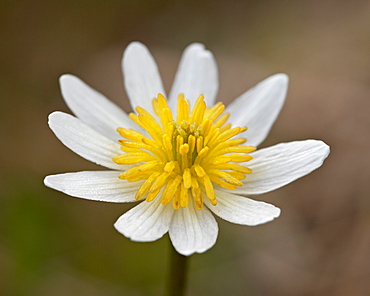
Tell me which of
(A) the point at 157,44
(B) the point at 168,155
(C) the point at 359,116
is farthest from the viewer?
(A) the point at 157,44

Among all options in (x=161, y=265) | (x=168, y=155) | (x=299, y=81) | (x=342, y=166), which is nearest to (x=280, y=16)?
(x=299, y=81)

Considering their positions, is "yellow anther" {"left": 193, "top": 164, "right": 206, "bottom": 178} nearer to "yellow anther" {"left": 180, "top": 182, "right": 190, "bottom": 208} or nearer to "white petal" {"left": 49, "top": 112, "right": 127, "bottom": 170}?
"yellow anther" {"left": 180, "top": 182, "right": 190, "bottom": 208}

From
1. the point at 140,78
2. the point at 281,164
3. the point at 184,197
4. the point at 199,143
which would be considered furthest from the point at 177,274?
the point at 140,78

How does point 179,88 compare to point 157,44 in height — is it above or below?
below

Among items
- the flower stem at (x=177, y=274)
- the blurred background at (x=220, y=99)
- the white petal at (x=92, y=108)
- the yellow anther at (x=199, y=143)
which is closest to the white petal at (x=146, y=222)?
the flower stem at (x=177, y=274)

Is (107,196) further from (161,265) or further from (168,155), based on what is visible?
(161,265)

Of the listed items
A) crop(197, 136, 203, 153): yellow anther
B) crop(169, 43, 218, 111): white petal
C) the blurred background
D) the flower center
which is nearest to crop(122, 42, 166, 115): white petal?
crop(169, 43, 218, 111): white petal
